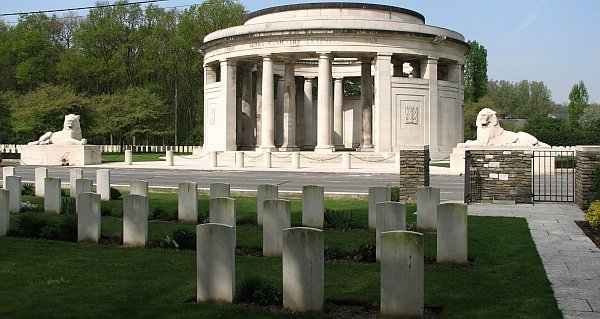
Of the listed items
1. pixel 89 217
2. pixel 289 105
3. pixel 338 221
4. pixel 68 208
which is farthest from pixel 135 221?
pixel 289 105

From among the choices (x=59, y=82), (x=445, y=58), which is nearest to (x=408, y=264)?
(x=445, y=58)

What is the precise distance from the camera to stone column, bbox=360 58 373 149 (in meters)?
52.8

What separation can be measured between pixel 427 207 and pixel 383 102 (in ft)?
116

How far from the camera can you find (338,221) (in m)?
14.0

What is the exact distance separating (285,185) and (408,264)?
19.4 meters

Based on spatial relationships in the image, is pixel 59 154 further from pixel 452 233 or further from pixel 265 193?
pixel 452 233

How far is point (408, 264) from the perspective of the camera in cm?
689

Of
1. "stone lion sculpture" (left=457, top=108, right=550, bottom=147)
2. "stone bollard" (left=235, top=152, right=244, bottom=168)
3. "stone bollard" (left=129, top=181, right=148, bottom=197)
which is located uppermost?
"stone lion sculpture" (left=457, top=108, right=550, bottom=147)

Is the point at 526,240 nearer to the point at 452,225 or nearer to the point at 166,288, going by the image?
the point at 452,225

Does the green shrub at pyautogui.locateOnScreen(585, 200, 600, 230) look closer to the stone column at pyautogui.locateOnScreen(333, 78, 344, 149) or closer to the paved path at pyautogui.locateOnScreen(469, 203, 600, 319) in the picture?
the paved path at pyautogui.locateOnScreen(469, 203, 600, 319)

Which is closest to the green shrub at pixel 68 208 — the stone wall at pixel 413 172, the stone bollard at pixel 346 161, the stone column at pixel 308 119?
the stone wall at pixel 413 172

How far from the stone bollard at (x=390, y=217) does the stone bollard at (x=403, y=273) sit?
3.36m

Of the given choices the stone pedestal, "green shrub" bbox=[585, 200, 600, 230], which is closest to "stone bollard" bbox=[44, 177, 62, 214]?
"green shrub" bbox=[585, 200, 600, 230]

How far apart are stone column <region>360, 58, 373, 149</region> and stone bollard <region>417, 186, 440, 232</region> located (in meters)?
39.1
